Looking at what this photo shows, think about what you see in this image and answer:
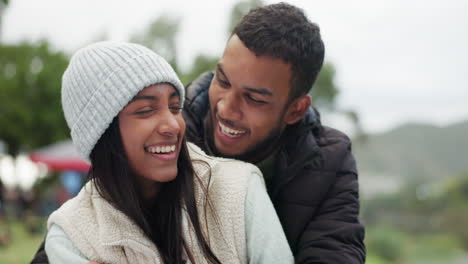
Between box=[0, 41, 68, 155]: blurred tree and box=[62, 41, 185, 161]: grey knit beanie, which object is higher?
box=[62, 41, 185, 161]: grey knit beanie

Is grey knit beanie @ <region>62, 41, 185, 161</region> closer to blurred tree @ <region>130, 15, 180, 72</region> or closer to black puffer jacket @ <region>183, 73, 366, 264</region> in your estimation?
black puffer jacket @ <region>183, 73, 366, 264</region>

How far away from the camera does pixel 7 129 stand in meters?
30.5

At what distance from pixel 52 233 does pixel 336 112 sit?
109 ft

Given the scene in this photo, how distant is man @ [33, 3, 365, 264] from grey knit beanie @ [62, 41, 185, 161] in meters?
0.33

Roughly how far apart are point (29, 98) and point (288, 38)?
104 feet

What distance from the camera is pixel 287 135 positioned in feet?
8.13

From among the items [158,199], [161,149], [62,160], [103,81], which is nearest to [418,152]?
[62,160]

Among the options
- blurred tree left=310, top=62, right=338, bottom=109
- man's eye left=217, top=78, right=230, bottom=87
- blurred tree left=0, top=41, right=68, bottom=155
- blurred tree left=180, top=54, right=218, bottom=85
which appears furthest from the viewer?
blurred tree left=310, top=62, right=338, bottom=109

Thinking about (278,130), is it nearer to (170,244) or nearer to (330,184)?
(330,184)

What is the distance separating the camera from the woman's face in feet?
6.31

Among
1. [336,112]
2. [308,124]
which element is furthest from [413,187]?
[308,124]

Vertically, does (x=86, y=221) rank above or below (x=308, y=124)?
below

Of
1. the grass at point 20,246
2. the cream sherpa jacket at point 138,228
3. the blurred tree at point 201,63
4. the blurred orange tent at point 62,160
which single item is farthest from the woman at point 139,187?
the blurred tree at point 201,63

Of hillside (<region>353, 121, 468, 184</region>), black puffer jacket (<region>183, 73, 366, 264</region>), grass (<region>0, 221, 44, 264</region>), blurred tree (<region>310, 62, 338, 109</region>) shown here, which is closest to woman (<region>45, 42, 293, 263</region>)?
black puffer jacket (<region>183, 73, 366, 264</region>)
